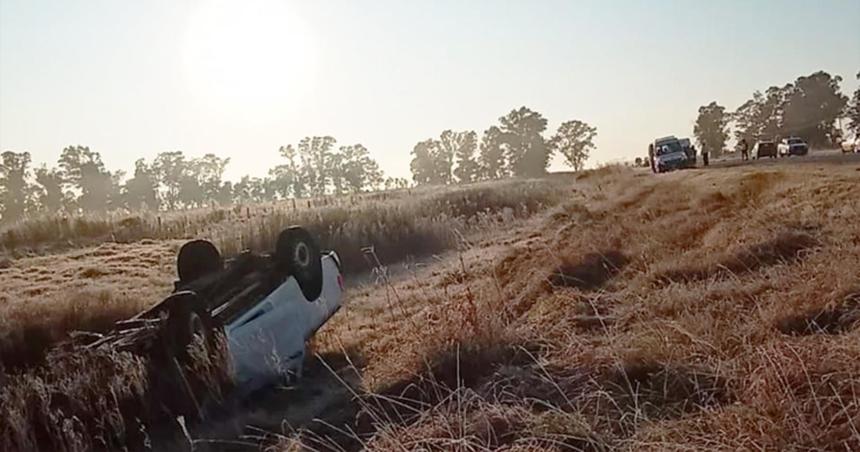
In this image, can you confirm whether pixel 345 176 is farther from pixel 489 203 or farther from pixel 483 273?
pixel 483 273

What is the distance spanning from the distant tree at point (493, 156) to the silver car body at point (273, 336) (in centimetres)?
9573

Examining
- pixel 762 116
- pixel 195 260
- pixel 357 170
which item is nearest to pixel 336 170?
pixel 357 170

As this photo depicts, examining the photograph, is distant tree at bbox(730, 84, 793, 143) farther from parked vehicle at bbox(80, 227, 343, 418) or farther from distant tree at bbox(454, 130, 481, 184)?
parked vehicle at bbox(80, 227, 343, 418)

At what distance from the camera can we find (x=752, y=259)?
7.38 meters

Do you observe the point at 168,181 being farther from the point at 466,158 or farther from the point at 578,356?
the point at 578,356

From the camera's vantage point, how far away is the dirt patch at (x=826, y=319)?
4.96m

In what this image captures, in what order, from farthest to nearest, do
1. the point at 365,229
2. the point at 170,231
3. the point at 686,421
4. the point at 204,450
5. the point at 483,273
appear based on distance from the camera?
the point at 170,231, the point at 365,229, the point at 483,273, the point at 204,450, the point at 686,421

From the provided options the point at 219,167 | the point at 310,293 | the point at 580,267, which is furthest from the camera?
the point at 219,167

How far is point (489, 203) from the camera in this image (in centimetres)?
3125

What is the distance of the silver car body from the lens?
678 centimetres

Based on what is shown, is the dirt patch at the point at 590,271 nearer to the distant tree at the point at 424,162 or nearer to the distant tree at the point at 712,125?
the distant tree at the point at 712,125

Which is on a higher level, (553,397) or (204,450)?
(553,397)

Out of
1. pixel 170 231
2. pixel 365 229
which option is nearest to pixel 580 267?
pixel 365 229

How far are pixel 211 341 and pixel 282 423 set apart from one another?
118 centimetres
